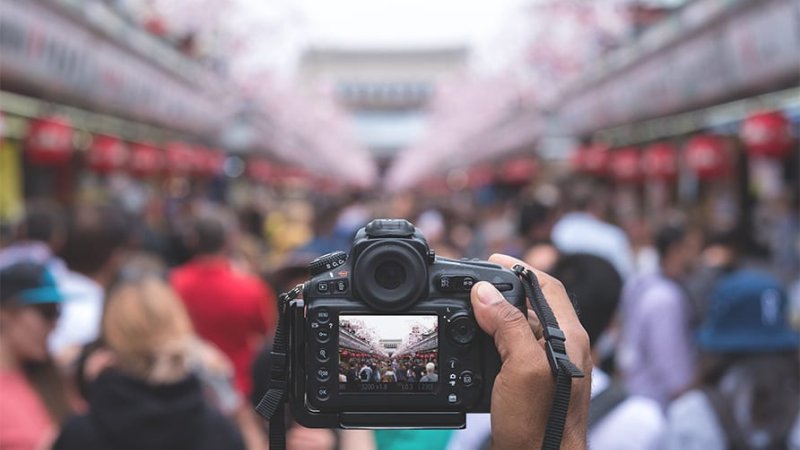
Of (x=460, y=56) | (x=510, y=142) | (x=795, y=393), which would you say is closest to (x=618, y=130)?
(x=510, y=142)

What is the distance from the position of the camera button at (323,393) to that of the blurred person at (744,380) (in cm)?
181

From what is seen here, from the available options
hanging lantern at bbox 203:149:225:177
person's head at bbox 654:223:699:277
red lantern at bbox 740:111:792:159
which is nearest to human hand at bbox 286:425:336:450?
person's head at bbox 654:223:699:277

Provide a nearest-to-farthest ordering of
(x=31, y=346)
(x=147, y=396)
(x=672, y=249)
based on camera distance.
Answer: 1. (x=147, y=396)
2. (x=31, y=346)
3. (x=672, y=249)

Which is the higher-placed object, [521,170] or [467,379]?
[521,170]

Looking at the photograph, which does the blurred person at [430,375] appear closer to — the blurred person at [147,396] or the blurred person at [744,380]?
the blurred person at [147,396]

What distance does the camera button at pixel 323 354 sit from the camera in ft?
4.87

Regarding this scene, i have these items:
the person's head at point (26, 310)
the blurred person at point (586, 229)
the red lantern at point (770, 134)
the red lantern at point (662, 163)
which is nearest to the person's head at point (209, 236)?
the blurred person at point (586, 229)

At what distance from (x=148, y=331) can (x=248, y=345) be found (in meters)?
2.22

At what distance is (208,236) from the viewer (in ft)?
16.1

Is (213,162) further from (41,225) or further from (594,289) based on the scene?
(594,289)

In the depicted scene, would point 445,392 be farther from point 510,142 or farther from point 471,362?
point 510,142

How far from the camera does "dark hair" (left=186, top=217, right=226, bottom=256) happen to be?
4.93 metres

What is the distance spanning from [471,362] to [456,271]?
0.13m

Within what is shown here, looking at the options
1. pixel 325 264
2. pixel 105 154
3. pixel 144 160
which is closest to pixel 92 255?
pixel 325 264
